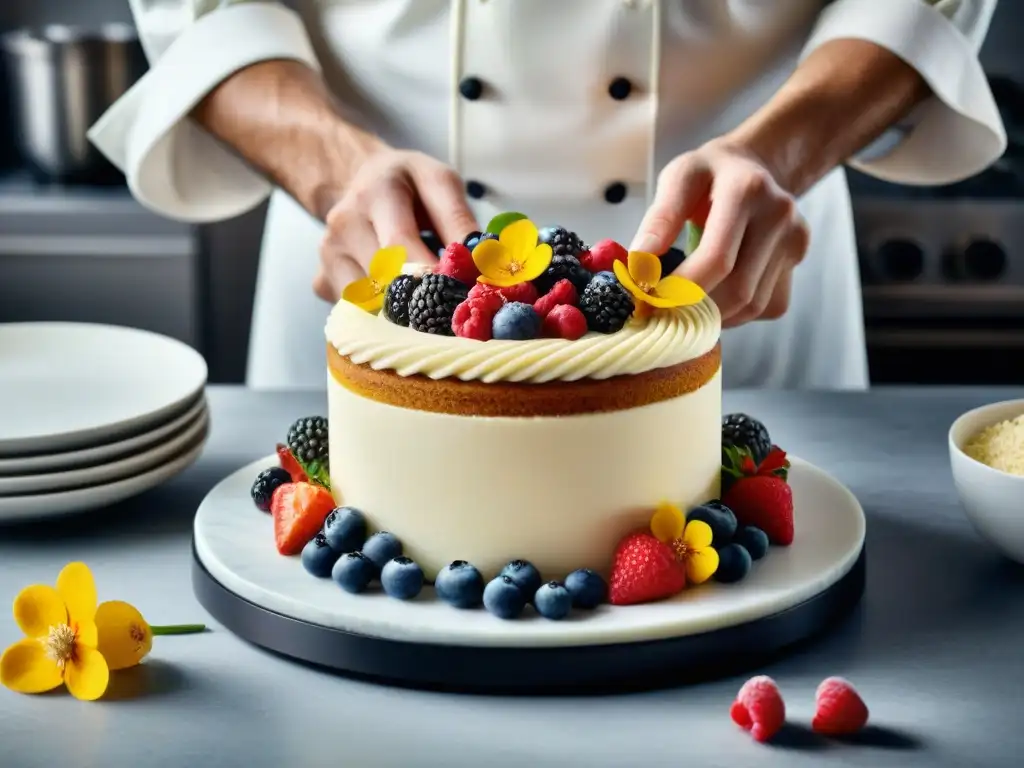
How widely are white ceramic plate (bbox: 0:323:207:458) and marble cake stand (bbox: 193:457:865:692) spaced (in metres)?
0.24

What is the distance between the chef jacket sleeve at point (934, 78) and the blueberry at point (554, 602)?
1.05 metres

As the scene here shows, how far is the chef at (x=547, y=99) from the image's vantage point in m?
1.92

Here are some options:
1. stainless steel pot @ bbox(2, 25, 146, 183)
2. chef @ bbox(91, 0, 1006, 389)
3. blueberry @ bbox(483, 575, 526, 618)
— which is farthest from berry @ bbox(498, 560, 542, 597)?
stainless steel pot @ bbox(2, 25, 146, 183)

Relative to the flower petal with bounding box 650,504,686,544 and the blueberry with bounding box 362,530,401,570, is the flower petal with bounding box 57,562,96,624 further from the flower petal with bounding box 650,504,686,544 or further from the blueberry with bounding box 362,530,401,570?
the flower petal with bounding box 650,504,686,544

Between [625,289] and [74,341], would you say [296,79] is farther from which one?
[625,289]

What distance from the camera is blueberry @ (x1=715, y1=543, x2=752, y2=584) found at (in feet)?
→ 4.14

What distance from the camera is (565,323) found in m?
1.27

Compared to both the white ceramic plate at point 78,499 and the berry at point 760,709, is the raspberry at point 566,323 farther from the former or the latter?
the white ceramic plate at point 78,499

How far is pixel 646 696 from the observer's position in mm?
1142

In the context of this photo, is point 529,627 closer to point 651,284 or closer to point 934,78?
point 651,284

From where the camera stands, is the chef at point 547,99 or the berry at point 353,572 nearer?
the berry at point 353,572

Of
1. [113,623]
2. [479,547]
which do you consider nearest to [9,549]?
[113,623]

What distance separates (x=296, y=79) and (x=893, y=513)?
988 mm

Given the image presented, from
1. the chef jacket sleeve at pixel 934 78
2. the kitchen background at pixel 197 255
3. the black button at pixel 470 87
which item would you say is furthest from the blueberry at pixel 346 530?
the kitchen background at pixel 197 255
